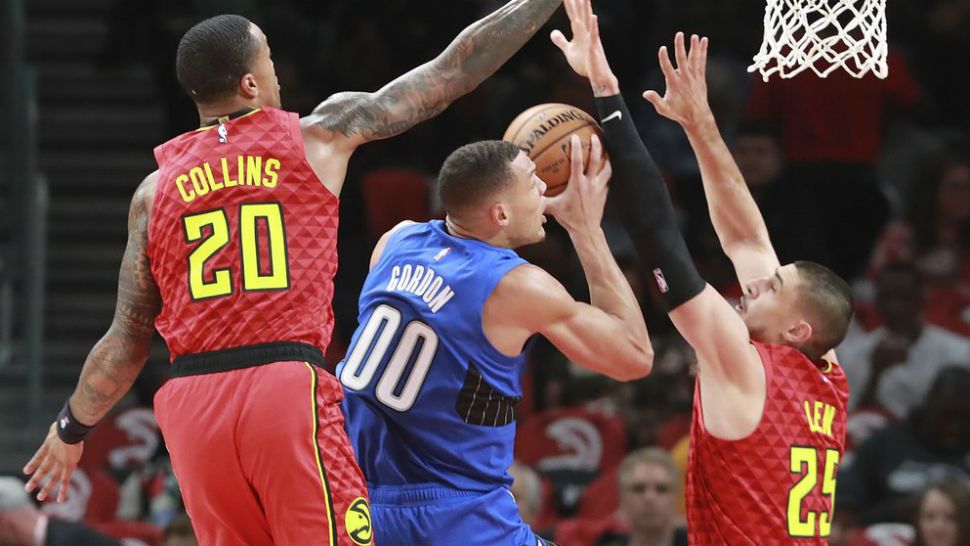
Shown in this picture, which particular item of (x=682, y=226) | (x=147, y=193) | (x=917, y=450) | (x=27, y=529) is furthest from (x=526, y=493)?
(x=147, y=193)

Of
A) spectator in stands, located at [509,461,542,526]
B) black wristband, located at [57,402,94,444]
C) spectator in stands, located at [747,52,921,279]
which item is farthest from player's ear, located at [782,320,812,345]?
spectator in stands, located at [747,52,921,279]

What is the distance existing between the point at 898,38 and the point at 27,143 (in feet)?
20.5

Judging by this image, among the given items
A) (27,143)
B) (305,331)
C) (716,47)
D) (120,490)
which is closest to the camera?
(305,331)

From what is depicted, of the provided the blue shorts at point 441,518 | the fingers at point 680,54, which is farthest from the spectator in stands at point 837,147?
the blue shorts at point 441,518

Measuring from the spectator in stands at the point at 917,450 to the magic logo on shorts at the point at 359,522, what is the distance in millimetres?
4113

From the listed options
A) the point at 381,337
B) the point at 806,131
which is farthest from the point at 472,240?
the point at 806,131

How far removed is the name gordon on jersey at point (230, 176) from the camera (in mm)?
4598

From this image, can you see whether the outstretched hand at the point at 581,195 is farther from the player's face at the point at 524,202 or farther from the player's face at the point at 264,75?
the player's face at the point at 264,75

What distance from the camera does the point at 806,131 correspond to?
10055mm

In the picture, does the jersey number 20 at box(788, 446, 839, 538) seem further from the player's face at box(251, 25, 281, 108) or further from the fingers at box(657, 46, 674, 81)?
the player's face at box(251, 25, 281, 108)

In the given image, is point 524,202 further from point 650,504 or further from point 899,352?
point 899,352

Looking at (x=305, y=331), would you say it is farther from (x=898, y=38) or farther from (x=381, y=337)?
(x=898, y=38)

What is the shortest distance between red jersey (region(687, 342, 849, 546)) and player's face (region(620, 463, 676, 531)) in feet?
7.67

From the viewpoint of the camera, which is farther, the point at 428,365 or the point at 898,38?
the point at 898,38
